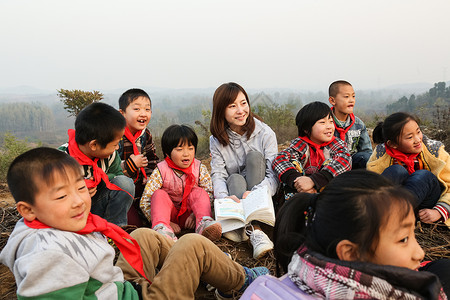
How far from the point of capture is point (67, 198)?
1407mm

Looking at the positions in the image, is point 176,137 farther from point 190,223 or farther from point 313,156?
point 313,156

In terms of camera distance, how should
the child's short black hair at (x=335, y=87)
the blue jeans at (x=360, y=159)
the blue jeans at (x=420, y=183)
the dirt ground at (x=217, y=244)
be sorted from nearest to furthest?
the dirt ground at (x=217, y=244) → the blue jeans at (x=420, y=183) → the blue jeans at (x=360, y=159) → the child's short black hair at (x=335, y=87)

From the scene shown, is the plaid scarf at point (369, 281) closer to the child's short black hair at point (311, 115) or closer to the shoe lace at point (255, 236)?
the shoe lace at point (255, 236)

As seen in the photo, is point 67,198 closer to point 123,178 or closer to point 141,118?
point 123,178

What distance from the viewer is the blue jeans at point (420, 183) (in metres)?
2.62

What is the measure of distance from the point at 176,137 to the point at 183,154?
0.17 meters

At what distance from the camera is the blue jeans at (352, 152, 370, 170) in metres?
3.67

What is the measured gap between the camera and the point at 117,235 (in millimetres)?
1631

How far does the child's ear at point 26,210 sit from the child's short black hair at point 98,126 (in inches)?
40.6

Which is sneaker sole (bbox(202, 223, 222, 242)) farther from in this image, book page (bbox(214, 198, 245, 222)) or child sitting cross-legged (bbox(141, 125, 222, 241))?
child sitting cross-legged (bbox(141, 125, 222, 241))

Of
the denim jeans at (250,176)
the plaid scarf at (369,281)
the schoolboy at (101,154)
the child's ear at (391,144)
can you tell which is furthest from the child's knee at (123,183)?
the child's ear at (391,144)

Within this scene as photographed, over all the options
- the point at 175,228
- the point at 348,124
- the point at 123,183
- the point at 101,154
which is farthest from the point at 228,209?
the point at 348,124

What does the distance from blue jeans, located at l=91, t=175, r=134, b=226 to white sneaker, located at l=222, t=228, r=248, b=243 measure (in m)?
0.86

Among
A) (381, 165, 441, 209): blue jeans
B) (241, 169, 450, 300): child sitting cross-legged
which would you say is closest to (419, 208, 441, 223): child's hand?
(381, 165, 441, 209): blue jeans
